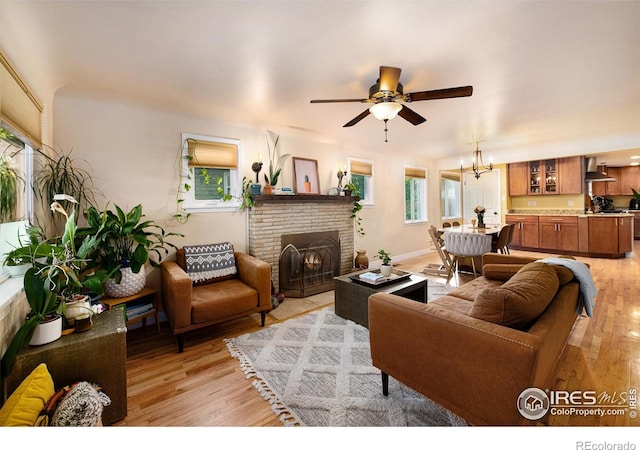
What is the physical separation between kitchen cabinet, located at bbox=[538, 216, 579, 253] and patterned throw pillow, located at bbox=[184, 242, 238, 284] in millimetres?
6859

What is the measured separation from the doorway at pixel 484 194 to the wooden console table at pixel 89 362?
763cm

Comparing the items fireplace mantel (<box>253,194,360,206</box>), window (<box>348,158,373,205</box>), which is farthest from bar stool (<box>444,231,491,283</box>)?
window (<box>348,158,373,205</box>)

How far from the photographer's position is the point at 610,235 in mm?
5555

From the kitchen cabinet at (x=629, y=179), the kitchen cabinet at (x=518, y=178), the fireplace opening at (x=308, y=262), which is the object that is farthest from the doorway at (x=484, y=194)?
the fireplace opening at (x=308, y=262)

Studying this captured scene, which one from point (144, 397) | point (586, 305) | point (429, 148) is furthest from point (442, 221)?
point (144, 397)

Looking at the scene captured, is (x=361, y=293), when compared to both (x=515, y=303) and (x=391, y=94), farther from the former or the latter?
(x=391, y=94)

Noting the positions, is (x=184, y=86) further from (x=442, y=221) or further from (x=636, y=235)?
(x=636, y=235)

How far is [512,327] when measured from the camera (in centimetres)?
135

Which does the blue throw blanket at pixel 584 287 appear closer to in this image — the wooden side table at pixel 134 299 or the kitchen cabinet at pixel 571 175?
the wooden side table at pixel 134 299

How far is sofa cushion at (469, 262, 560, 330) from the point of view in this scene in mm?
1324

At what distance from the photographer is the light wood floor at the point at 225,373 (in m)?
1.64

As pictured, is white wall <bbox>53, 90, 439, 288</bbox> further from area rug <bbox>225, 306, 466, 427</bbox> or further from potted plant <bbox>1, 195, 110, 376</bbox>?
area rug <bbox>225, 306, 466, 427</bbox>

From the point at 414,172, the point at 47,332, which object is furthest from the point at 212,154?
the point at 414,172

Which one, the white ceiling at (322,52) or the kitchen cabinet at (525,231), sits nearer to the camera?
the white ceiling at (322,52)
